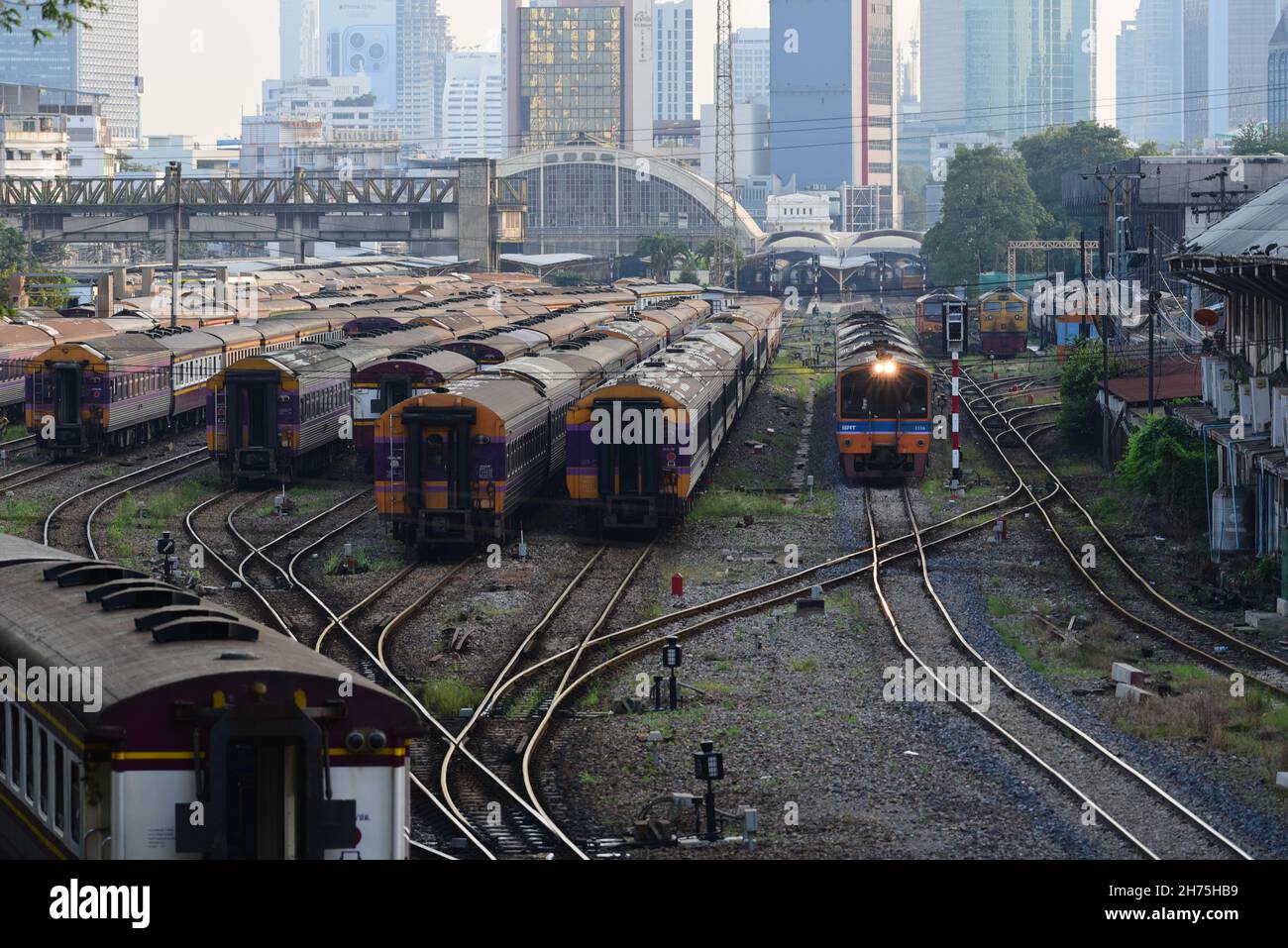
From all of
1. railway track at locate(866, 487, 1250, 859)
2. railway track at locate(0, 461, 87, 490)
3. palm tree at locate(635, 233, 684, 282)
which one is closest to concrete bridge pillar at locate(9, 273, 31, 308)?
railway track at locate(0, 461, 87, 490)

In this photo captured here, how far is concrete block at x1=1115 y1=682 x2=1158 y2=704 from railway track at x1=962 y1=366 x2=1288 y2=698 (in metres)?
1.38

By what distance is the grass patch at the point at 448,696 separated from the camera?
1956 cm

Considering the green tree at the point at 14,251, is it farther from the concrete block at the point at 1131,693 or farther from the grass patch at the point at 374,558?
the concrete block at the point at 1131,693

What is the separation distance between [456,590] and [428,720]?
25.3 feet

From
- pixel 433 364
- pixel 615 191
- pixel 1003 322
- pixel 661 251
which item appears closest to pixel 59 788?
pixel 433 364

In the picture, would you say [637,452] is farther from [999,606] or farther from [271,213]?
[271,213]

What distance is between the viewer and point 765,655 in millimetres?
22484

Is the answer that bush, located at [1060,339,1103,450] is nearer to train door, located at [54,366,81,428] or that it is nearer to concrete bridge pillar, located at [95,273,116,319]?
train door, located at [54,366,81,428]

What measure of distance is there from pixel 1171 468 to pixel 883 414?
254 inches

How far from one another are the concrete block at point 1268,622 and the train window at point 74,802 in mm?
17811

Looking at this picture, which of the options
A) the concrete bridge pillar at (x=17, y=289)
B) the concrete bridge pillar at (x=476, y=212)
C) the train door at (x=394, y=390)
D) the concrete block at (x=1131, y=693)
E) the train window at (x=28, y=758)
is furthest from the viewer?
the concrete bridge pillar at (x=476, y=212)

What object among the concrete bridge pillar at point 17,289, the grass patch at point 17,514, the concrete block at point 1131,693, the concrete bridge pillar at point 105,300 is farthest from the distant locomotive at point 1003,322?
the concrete block at point 1131,693

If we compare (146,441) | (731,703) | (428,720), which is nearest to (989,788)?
(731,703)
